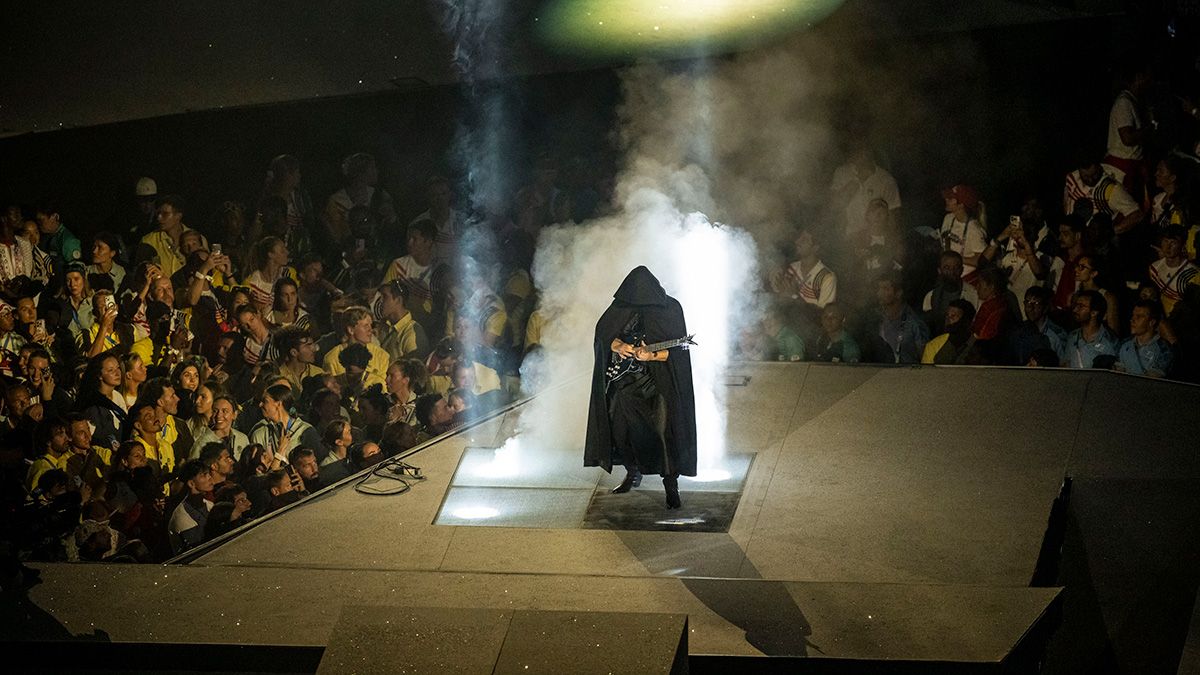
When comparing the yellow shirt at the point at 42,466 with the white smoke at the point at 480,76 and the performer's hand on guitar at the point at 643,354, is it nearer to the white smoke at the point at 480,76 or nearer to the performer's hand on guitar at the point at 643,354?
the performer's hand on guitar at the point at 643,354

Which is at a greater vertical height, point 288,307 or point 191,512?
point 288,307

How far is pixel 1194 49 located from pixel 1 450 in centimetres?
766

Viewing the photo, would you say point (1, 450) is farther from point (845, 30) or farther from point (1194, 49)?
point (1194, 49)

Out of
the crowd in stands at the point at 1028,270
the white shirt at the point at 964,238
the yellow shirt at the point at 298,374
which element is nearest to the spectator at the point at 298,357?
the yellow shirt at the point at 298,374

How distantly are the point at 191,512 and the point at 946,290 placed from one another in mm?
4829

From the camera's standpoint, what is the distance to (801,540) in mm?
6465

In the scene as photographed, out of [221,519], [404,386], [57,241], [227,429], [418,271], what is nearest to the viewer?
[221,519]

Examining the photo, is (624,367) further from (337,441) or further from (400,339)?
(400,339)

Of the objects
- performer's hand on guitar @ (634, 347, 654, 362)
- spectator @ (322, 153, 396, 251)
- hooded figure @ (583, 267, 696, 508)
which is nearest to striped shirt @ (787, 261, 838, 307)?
hooded figure @ (583, 267, 696, 508)

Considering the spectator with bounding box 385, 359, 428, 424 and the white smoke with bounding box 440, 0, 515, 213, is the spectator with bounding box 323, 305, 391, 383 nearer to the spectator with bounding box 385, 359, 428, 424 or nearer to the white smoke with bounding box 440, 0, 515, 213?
the spectator with bounding box 385, 359, 428, 424

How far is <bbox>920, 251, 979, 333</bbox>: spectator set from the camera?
828 centimetres

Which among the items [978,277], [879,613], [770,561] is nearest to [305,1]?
[978,277]

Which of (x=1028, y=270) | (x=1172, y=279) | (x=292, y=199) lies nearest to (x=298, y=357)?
(x=292, y=199)

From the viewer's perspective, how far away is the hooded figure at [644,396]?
6891mm
